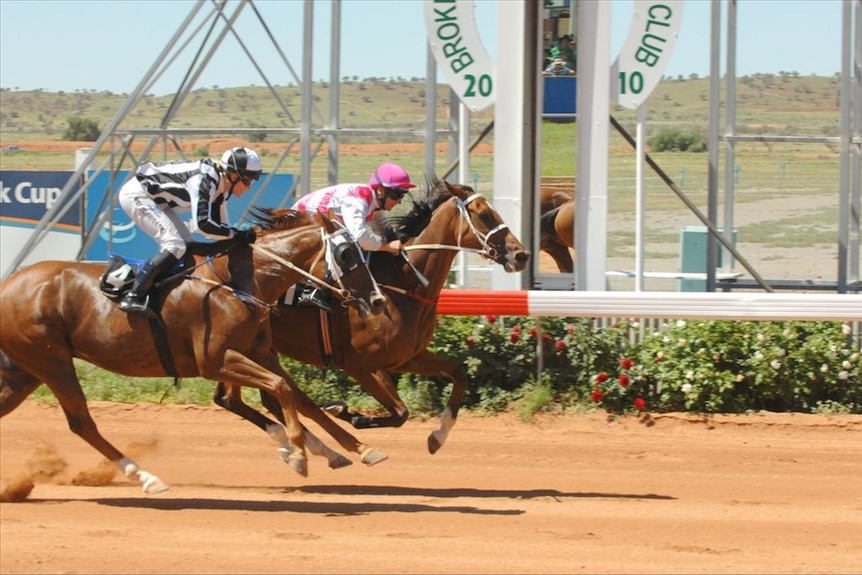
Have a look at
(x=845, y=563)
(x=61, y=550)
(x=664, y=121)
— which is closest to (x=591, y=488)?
(x=845, y=563)

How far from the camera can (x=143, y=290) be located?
7.75 m

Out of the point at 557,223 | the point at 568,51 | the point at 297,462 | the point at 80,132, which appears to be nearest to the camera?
the point at 297,462

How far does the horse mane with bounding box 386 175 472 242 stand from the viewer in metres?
8.91

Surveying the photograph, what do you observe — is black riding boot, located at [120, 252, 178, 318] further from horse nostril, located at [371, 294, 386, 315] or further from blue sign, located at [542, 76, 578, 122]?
blue sign, located at [542, 76, 578, 122]

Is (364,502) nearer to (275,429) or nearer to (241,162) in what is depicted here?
(275,429)

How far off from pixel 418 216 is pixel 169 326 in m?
2.01

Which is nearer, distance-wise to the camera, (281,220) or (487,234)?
(281,220)

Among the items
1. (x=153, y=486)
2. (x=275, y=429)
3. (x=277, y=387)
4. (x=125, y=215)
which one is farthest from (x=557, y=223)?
(x=125, y=215)

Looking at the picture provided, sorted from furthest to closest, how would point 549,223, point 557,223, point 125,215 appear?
point 125,215 < point 549,223 < point 557,223

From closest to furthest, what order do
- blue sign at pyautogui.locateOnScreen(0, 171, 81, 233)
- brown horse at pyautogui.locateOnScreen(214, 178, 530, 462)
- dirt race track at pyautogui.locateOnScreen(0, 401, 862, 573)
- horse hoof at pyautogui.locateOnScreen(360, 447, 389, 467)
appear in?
dirt race track at pyautogui.locateOnScreen(0, 401, 862, 573) → horse hoof at pyautogui.locateOnScreen(360, 447, 389, 467) → brown horse at pyautogui.locateOnScreen(214, 178, 530, 462) → blue sign at pyautogui.locateOnScreen(0, 171, 81, 233)

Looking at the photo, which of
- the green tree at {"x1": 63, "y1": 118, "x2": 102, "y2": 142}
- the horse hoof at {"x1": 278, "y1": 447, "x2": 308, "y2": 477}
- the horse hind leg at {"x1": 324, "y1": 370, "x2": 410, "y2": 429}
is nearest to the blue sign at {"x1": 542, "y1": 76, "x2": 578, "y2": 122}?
the horse hind leg at {"x1": 324, "y1": 370, "x2": 410, "y2": 429}

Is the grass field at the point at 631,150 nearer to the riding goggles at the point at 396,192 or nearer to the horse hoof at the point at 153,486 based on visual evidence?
the riding goggles at the point at 396,192

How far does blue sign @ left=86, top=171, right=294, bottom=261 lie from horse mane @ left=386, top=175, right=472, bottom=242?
5.85 m

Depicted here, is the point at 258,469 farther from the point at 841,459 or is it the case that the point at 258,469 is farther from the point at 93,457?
the point at 841,459
